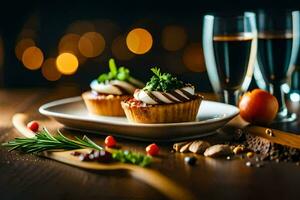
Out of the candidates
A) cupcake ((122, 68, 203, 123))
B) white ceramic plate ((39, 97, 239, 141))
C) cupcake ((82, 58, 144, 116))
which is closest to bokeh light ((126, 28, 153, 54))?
cupcake ((82, 58, 144, 116))

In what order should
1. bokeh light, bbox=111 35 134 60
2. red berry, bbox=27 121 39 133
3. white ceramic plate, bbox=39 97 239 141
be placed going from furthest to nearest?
1. bokeh light, bbox=111 35 134 60
2. red berry, bbox=27 121 39 133
3. white ceramic plate, bbox=39 97 239 141

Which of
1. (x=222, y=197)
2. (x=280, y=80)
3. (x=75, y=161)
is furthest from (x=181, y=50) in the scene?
(x=222, y=197)

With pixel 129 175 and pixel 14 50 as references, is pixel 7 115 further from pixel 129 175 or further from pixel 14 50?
pixel 14 50

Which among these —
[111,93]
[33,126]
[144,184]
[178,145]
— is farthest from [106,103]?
[144,184]

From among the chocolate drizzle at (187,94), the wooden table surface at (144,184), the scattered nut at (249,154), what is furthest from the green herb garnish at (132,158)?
the chocolate drizzle at (187,94)

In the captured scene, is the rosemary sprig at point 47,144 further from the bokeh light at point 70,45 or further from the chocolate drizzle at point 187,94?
the bokeh light at point 70,45

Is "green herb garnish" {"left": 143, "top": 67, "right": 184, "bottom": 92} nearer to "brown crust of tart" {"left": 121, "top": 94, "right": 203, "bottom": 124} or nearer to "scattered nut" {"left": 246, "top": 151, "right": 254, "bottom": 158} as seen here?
"brown crust of tart" {"left": 121, "top": 94, "right": 203, "bottom": 124}
